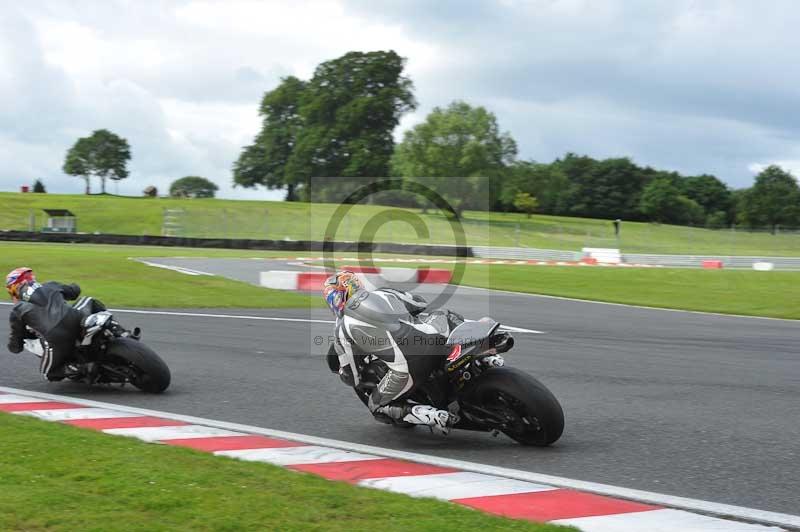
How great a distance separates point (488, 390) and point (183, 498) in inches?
98.6

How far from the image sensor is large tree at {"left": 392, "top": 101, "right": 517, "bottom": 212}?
195 feet

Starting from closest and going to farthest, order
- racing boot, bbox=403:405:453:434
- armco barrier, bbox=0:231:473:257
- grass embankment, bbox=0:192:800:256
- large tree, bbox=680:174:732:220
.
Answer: racing boot, bbox=403:405:453:434 < armco barrier, bbox=0:231:473:257 < grass embankment, bbox=0:192:800:256 < large tree, bbox=680:174:732:220

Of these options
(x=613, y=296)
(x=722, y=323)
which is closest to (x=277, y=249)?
(x=613, y=296)

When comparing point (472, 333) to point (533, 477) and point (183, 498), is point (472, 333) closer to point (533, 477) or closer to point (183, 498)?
point (533, 477)

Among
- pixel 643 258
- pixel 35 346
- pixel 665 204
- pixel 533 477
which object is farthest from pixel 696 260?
pixel 665 204

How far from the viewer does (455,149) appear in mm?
60594

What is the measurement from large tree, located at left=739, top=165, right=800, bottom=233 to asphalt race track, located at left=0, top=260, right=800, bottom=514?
94.4 m

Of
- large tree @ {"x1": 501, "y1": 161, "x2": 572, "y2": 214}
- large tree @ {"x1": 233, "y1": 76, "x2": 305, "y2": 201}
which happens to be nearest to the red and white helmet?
large tree @ {"x1": 501, "y1": 161, "x2": 572, "y2": 214}

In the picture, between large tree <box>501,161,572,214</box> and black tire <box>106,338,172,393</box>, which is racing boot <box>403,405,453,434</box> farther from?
large tree <box>501,161,572,214</box>

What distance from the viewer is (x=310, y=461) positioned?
6.20m

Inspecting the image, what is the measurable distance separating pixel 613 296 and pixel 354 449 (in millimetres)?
17271

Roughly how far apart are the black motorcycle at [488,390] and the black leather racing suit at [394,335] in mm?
69

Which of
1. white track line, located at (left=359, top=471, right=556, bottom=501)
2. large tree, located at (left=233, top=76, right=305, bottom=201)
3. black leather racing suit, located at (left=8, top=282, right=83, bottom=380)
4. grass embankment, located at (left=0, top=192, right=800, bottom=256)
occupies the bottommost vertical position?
white track line, located at (left=359, top=471, right=556, bottom=501)

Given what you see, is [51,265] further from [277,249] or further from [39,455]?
[39,455]
